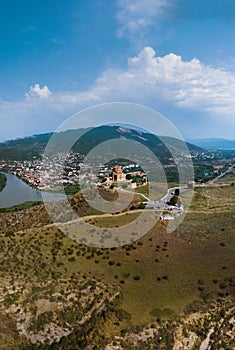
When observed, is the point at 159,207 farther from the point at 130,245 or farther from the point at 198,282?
the point at 198,282

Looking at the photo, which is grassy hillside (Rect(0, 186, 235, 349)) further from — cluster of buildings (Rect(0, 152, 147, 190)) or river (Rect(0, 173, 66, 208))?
cluster of buildings (Rect(0, 152, 147, 190))

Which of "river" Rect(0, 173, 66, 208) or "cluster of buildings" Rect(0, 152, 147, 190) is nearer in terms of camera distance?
"river" Rect(0, 173, 66, 208)

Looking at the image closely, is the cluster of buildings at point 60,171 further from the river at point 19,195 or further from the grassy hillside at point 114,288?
the grassy hillside at point 114,288

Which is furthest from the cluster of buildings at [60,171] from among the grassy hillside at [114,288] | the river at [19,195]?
the grassy hillside at [114,288]

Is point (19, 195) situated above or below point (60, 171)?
below

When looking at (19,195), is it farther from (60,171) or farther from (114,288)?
(114,288)

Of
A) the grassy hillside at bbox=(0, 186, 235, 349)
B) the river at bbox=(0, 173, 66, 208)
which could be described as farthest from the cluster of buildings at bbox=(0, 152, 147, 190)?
the grassy hillside at bbox=(0, 186, 235, 349)

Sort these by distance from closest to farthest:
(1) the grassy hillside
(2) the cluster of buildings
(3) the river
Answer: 1. (1) the grassy hillside
2. (3) the river
3. (2) the cluster of buildings

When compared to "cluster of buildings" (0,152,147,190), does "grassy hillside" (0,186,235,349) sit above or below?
below

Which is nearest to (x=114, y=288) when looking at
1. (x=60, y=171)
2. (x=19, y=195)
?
Result: (x=19, y=195)

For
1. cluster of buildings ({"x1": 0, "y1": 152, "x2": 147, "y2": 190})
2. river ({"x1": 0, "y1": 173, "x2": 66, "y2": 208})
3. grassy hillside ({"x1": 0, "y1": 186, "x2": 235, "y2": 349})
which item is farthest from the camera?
cluster of buildings ({"x1": 0, "y1": 152, "x2": 147, "y2": 190})
